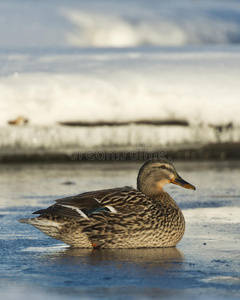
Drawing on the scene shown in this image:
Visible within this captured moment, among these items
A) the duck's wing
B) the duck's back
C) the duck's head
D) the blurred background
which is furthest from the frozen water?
the blurred background

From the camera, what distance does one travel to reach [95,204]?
208 inches

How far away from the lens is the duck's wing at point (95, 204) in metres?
5.19

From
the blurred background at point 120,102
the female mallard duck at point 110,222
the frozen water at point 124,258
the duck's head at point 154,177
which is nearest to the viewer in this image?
the frozen water at point 124,258

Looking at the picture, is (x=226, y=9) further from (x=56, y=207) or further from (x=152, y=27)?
(x=56, y=207)

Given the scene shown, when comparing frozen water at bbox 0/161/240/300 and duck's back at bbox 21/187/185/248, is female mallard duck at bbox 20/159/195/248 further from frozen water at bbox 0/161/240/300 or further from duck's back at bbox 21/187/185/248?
frozen water at bbox 0/161/240/300

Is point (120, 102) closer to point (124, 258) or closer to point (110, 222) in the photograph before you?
point (110, 222)

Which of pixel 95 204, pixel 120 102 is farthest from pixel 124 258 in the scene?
pixel 120 102

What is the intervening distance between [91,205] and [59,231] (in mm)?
303

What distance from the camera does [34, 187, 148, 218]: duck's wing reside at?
5.19 metres

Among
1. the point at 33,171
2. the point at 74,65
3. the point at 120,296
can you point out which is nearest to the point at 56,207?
the point at 120,296

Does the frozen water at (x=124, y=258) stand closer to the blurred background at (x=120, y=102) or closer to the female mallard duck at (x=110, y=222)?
the female mallard duck at (x=110, y=222)

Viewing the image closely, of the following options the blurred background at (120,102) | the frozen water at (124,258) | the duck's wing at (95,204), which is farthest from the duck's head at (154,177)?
the blurred background at (120,102)

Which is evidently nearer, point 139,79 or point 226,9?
point 139,79

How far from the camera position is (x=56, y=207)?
521 cm
